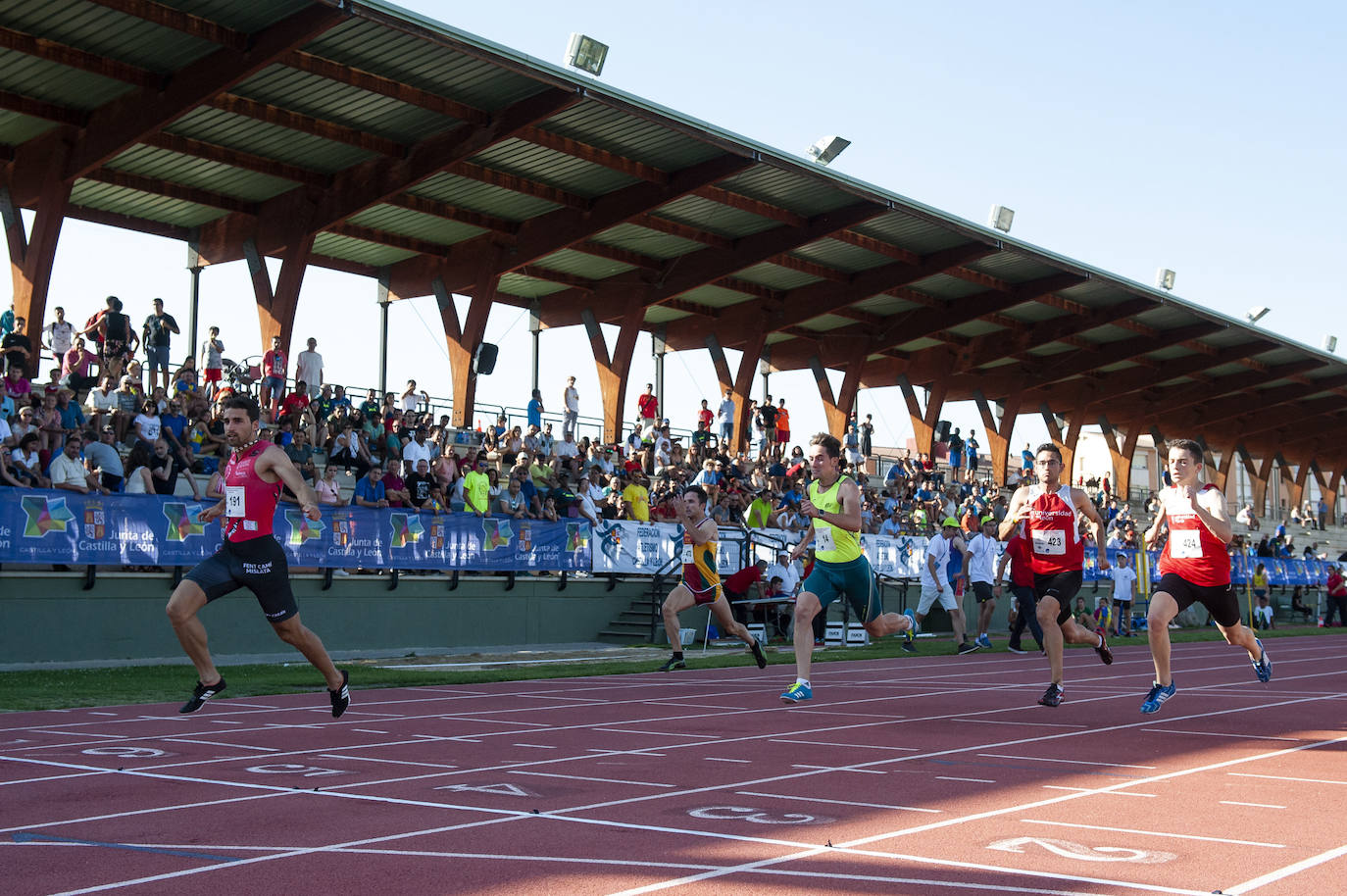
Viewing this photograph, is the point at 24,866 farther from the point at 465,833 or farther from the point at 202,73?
the point at 202,73

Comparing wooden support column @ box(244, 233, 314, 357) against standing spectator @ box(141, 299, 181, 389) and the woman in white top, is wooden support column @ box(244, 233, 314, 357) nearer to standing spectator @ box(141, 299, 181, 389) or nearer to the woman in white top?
standing spectator @ box(141, 299, 181, 389)

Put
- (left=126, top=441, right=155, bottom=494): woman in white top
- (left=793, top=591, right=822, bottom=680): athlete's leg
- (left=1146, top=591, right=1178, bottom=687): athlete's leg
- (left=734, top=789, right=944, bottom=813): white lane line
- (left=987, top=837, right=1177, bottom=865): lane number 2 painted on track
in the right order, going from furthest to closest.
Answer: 1. (left=126, top=441, right=155, bottom=494): woman in white top
2. (left=793, top=591, right=822, bottom=680): athlete's leg
3. (left=1146, top=591, right=1178, bottom=687): athlete's leg
4. (left=734, top=789, right=944, bottom=813): white lane line
5. (left=987, top=837, right=1177, bottom=865): lane number 2 painted on track

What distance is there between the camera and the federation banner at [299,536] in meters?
15.6

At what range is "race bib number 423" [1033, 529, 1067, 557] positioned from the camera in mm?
11297

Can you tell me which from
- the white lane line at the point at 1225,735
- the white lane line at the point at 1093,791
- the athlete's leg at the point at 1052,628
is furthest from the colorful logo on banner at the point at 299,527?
the white lane line at the point at 1093,791

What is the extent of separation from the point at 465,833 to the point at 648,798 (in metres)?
1.15

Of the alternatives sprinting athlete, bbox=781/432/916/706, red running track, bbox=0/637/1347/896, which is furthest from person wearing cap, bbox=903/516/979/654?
sprinting athlete, bbox=781/432/916/706

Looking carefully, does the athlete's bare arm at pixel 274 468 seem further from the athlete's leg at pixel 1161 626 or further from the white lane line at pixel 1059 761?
the athlete's leg at pixel 1161 626

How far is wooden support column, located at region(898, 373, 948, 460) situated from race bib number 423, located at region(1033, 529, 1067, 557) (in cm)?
3027

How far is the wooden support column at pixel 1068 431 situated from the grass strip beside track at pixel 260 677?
102 feet

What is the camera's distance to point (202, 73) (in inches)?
832

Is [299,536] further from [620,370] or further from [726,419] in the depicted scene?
[726,419]

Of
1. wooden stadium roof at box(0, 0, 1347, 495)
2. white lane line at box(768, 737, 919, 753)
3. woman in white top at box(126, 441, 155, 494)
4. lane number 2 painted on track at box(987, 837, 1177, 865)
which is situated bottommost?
white lane line at box(768, 737, 919, 753)

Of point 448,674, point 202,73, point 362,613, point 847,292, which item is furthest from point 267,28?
point 847,292
